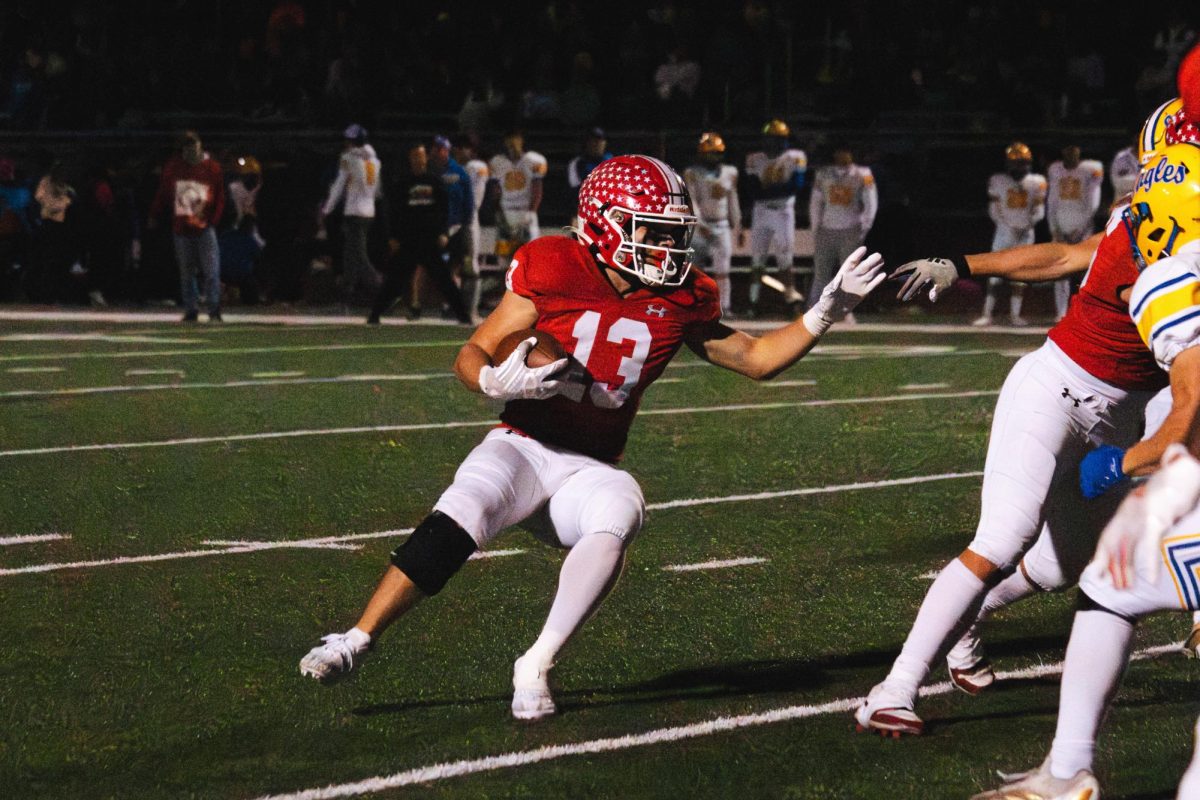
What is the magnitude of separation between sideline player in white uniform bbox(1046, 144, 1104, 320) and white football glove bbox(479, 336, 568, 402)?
15.1m

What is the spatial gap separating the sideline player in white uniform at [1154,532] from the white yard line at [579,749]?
0.91 meters

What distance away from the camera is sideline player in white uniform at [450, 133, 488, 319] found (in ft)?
61.2

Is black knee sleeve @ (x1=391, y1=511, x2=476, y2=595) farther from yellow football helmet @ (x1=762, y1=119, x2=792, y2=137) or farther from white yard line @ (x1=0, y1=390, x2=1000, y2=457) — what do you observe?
yellow football helmet @ (x1=762, y1=119, x2=792, y2=137)

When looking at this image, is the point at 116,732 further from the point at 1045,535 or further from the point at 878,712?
the point at 1045,535

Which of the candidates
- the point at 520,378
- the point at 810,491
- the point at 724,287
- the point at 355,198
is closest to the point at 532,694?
the point at 520,378

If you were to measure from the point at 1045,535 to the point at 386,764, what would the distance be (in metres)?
1.98

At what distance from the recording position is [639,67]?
24250 millimetres

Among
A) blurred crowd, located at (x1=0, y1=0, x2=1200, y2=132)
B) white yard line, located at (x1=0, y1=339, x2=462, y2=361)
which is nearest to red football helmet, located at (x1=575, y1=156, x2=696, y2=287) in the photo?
white yard line, located at (x1=0, y1=339, x2=462, y2=361)

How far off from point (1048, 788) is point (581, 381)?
182cm

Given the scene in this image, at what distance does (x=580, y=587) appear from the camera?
500cm

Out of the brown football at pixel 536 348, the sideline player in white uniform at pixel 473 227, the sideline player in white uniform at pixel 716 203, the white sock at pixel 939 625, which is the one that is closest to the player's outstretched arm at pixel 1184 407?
the white sock at pixel 939 625

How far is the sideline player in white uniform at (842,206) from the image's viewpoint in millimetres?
18750

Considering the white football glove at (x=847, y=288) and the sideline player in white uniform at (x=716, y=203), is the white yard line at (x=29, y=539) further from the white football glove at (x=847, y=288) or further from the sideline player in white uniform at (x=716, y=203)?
the sideline player in white uniform at (x=716, y=203)

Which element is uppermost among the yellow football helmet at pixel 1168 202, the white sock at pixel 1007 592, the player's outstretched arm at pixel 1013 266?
the yellow football helmet at pixel 1168 202
